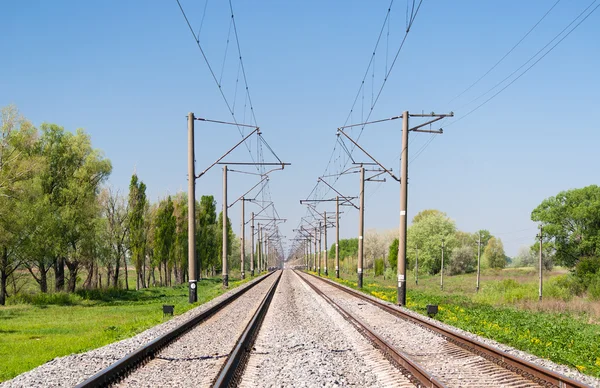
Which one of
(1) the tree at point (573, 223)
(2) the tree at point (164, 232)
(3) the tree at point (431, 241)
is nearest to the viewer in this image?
(2) the tree at point (164, 232)

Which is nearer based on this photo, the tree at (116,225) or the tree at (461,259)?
the tree at (116,225)

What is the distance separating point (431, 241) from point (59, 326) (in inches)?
3654

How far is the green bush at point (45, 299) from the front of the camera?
4009cm

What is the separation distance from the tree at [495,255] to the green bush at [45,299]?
114177mm

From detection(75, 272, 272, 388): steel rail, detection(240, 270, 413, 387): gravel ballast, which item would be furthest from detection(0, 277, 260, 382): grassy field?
detection(240, 270, 413, 387): gravel ballast

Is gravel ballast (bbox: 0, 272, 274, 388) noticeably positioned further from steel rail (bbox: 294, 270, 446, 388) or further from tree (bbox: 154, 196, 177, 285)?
tree (bbox: 154, 196, 177, 285)

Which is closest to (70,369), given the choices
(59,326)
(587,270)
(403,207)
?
(59,326)

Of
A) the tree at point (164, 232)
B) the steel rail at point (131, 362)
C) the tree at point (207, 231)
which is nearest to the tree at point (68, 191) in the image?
the tree at point (164, 232)

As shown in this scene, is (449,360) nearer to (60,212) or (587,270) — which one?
(60,212)

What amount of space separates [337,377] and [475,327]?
330 inches

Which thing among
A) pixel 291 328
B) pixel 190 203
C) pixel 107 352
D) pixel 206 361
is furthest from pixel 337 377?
pixel 190 203

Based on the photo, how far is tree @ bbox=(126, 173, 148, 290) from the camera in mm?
58125

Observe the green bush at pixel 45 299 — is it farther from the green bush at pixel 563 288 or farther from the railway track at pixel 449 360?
the green bush at pixel 563 288

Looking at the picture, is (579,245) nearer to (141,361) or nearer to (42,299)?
(42,299)
